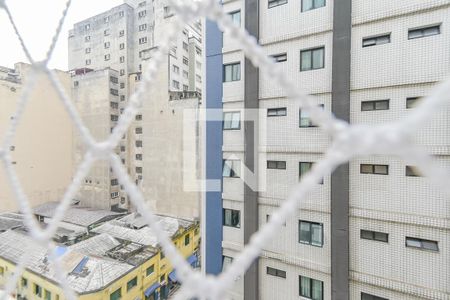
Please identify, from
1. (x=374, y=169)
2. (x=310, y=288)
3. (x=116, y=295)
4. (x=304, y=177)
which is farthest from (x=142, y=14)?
(x=304, y=177)

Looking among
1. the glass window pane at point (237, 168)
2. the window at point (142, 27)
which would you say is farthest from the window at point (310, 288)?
the window at point (142, 27)

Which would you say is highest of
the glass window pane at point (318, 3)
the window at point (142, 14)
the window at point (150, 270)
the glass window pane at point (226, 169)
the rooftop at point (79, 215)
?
the window at point (142, 14)

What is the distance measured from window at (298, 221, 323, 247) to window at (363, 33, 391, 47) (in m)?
2.09

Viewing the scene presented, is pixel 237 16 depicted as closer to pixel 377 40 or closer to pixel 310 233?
pixel 377 40

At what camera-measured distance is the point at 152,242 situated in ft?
22.0

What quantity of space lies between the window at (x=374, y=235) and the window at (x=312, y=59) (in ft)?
6.31

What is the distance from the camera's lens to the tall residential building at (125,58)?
11602 mm

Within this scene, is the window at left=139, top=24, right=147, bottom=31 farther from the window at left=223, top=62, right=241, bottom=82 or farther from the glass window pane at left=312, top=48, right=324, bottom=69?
the glass window pane at left=312, top=48, right=324, bottom=69

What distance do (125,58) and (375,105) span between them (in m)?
13.3

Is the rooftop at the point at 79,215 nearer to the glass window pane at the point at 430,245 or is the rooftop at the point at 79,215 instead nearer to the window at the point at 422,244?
the window at the point at 422,244

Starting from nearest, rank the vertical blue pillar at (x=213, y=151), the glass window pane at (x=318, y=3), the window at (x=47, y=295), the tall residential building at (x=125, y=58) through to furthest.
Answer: the glass window pane at (x=318, y=3) < the vertical blue pillar at (x=213, y=151) < the window at (x=47, y=295) < the tall residential building at (x=125, y=58)

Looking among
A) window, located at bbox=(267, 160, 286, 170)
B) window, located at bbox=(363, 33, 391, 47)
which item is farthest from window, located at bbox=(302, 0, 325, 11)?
window, located at bbox=(267, 160, 286, 170)

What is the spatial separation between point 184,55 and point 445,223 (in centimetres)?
1205

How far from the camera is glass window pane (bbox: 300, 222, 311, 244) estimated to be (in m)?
2.93
